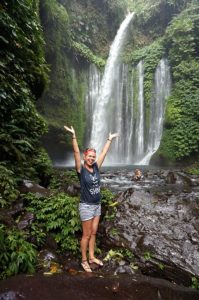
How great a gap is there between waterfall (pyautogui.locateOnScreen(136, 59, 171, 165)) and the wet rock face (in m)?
15.6

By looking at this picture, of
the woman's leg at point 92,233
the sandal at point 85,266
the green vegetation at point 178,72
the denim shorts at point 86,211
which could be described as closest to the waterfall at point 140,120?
the green vegetation at point 178,72

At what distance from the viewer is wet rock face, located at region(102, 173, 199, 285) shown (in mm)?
4309

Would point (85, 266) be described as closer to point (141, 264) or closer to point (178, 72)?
point (141, 264)

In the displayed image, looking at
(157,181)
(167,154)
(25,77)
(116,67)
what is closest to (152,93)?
(116,67)

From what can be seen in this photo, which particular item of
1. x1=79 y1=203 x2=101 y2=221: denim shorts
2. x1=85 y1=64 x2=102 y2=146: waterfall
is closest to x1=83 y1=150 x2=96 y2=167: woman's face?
x1=79 y1=203 x2=101 y2=221: denim shorts

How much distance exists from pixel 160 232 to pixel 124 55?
2405 centimetres

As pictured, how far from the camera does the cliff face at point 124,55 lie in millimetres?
20203

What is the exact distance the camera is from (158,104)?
23188 millimetres

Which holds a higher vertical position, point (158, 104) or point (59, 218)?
point (158, 104)

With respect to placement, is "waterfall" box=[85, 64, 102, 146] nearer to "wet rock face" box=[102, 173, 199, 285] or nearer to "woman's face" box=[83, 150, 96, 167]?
"wet rock face" box=[102, 173, 199, 285]

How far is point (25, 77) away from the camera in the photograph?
8.37 meters

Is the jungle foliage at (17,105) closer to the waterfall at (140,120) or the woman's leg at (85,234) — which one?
the woman's leg at (85,234)

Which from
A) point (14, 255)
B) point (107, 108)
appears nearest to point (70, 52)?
point (107, 108)

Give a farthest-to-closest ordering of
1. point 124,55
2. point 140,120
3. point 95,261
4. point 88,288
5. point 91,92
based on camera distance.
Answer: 1. point 124,55
2. point 91,92
3. point 140,120
4. point 95,261
5. point 88,288
